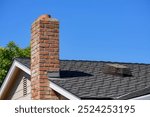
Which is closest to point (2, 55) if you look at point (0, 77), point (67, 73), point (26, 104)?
point (0, 77)

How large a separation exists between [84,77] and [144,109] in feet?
21.9

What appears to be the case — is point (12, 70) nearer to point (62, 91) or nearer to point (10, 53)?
point (62, 91)

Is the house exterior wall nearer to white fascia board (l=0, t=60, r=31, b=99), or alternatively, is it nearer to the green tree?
white fascia board (l=0, t=60, r=31, b=99)

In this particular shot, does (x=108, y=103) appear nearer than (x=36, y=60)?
Yes

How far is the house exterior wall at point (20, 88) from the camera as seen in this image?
57.0 feet

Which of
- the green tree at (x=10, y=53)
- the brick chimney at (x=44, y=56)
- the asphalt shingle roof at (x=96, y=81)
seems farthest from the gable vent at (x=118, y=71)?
the green tree at (x=10, y=53)

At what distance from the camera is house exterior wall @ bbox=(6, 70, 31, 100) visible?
17375mm

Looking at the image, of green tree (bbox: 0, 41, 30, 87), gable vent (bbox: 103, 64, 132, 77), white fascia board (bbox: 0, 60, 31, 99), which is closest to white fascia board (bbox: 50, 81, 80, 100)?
white fascia board (bbox: 0, 60, 31, 99)

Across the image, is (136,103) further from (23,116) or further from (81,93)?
(81,93)

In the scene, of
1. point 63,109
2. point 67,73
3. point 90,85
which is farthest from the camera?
point 67,73

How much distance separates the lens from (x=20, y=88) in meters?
18.4

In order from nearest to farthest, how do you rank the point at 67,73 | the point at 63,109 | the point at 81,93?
the point at 63,109, the point at 81,93, the point at 67,73

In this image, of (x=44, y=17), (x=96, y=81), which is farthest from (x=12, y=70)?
(x=96, y=81)

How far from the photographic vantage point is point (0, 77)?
42.7 m
